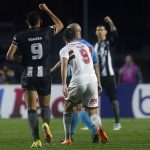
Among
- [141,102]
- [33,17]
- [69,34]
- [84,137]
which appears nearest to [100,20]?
[141,102]

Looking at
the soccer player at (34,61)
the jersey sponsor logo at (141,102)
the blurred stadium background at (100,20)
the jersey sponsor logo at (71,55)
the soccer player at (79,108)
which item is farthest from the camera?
the blurred stadium background at (100,20)

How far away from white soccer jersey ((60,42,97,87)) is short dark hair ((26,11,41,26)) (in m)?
0.72

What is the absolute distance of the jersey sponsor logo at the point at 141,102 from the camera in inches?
803

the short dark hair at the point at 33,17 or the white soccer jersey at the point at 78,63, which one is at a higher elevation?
the short dark hair at the point at 33,17

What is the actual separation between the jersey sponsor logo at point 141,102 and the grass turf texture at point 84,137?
2.23 metres

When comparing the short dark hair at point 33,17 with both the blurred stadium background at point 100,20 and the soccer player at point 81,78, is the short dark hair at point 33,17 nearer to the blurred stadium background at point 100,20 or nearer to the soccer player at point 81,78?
the soccer player at point 81,78

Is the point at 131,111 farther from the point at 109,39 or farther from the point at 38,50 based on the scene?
the point at 38,50

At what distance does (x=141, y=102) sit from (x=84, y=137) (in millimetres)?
7054

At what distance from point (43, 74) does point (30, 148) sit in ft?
3.82

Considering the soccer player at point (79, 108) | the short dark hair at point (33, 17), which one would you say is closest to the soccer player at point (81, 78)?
the soccer player at point (79, 108)

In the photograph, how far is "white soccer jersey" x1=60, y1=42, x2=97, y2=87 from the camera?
11797 mm

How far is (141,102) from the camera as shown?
20.5 m

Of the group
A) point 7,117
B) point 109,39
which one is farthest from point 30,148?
point 7,117

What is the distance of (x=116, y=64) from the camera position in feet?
98.6
